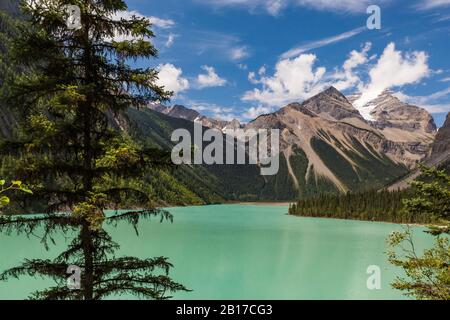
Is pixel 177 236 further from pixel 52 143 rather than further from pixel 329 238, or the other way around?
pixel 52 143

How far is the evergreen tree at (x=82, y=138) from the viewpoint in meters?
11.2

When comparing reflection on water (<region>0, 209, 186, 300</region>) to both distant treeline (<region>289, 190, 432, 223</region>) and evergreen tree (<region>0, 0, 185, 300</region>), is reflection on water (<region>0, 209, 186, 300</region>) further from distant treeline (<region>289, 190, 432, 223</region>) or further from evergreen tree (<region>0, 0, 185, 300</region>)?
distant treeline (<region>289, 190, 432, 223</region>)

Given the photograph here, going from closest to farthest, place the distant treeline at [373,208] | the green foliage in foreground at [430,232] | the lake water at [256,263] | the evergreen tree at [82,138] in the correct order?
the evergreen tree at [82,138] < the green foliage in foreground at [430,232] < the lake water at [256,263] < the distant treeline at [373,208]

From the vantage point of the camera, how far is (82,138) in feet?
43.7

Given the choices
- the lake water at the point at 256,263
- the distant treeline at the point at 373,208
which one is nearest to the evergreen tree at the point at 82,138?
the lake water at the point at 256,263

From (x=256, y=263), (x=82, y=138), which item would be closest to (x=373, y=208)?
(x=256, y=263)

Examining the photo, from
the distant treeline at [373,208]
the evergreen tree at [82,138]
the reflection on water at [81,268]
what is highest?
the evergreen tree at [82,138]

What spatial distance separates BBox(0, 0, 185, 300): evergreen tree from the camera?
11.2m

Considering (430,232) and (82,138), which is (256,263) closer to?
(430,232)

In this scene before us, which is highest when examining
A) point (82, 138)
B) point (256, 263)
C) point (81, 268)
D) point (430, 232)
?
point (82, 138)

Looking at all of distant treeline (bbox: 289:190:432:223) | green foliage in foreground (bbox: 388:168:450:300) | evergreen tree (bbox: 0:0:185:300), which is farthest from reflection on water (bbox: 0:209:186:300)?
distant treeline (bbox: 289:190:432:223)

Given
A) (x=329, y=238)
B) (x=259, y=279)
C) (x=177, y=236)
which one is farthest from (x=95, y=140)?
(x=329, y=238)

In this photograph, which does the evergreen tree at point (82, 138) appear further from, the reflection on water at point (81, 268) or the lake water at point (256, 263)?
the lake water at point (256, 263)
